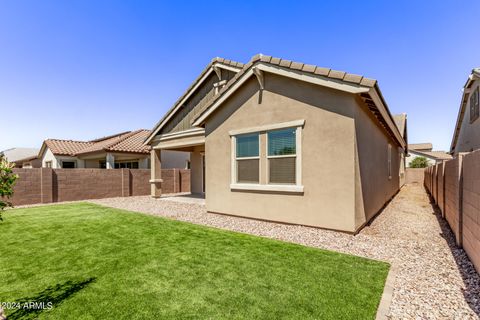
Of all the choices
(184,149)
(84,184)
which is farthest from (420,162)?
(84,184)

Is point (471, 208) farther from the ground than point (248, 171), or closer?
closer

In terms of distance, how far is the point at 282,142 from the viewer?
816cm

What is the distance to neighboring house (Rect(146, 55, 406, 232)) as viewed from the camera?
6.87m

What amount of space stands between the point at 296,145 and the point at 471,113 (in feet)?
57.9

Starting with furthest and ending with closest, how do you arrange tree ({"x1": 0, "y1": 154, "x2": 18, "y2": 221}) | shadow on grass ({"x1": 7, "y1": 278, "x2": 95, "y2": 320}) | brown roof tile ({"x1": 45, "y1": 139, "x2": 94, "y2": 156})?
brown roof tile ({"x1": 45, "y1": 139, "x2": 94, "y2": 156}), shadow on grass ({"x1": 7, "y1": 278, "x2": 95, "y2": 320}), tree ({"x1": 0, "y1": 154, "x2": 18, "y2": 221})

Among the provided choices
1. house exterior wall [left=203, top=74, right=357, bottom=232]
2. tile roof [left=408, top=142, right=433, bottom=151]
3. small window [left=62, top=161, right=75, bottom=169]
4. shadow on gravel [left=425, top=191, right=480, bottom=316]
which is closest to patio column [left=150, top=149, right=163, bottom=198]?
house exterior wall [left=203, top=74, right=357, bottom=232]

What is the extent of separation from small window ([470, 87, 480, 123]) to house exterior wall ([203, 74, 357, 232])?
581 inches

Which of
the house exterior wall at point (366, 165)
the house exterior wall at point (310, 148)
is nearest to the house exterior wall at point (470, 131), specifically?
the house exterior wall at point (366, 165)

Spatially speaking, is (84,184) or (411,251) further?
(84,184)

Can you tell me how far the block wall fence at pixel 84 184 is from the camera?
1424cm

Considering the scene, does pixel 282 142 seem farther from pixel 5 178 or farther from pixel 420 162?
pixel 420 162

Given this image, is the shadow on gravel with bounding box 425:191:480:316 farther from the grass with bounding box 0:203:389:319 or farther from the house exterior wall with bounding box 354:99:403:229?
the house exterior wall with bounding box 354:99:403:229

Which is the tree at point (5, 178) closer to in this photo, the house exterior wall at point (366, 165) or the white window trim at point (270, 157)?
the white window trim at point (270, 157)

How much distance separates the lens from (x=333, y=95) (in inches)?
277
